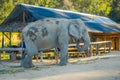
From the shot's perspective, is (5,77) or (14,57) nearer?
(5,77)

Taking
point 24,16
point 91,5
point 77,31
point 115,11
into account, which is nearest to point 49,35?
point 77,31

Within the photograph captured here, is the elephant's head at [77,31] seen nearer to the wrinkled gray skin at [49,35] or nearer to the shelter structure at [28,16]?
the wrinkled gray skin at [49,35]

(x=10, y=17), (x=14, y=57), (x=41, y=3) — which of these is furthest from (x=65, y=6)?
(x=14, y=57)

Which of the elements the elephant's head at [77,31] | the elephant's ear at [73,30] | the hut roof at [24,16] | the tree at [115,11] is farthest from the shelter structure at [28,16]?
the tree at [115,11]

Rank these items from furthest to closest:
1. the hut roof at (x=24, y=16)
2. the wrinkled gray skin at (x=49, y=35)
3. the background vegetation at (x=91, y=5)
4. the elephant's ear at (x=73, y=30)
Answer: the background vegetation at (x=91, y=5) < the hut roof at (x=24, y=16) < the elephant's ear at (x=73, y=30) < the wrinkled gray skin at (x=49, y=35)

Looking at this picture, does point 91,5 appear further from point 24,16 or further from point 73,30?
point 73,30

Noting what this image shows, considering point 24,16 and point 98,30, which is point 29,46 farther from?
point 98,30

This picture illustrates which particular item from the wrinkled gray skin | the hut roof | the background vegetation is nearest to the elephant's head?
the wrinkled gray skin

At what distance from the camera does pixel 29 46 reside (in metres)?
14.5

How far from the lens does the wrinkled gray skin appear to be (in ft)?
47.4

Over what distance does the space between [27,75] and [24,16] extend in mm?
10602

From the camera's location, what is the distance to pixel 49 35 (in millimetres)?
14719

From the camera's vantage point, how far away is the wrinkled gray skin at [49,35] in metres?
14.4

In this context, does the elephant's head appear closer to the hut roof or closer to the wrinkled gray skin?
the wrinkled gray skin
